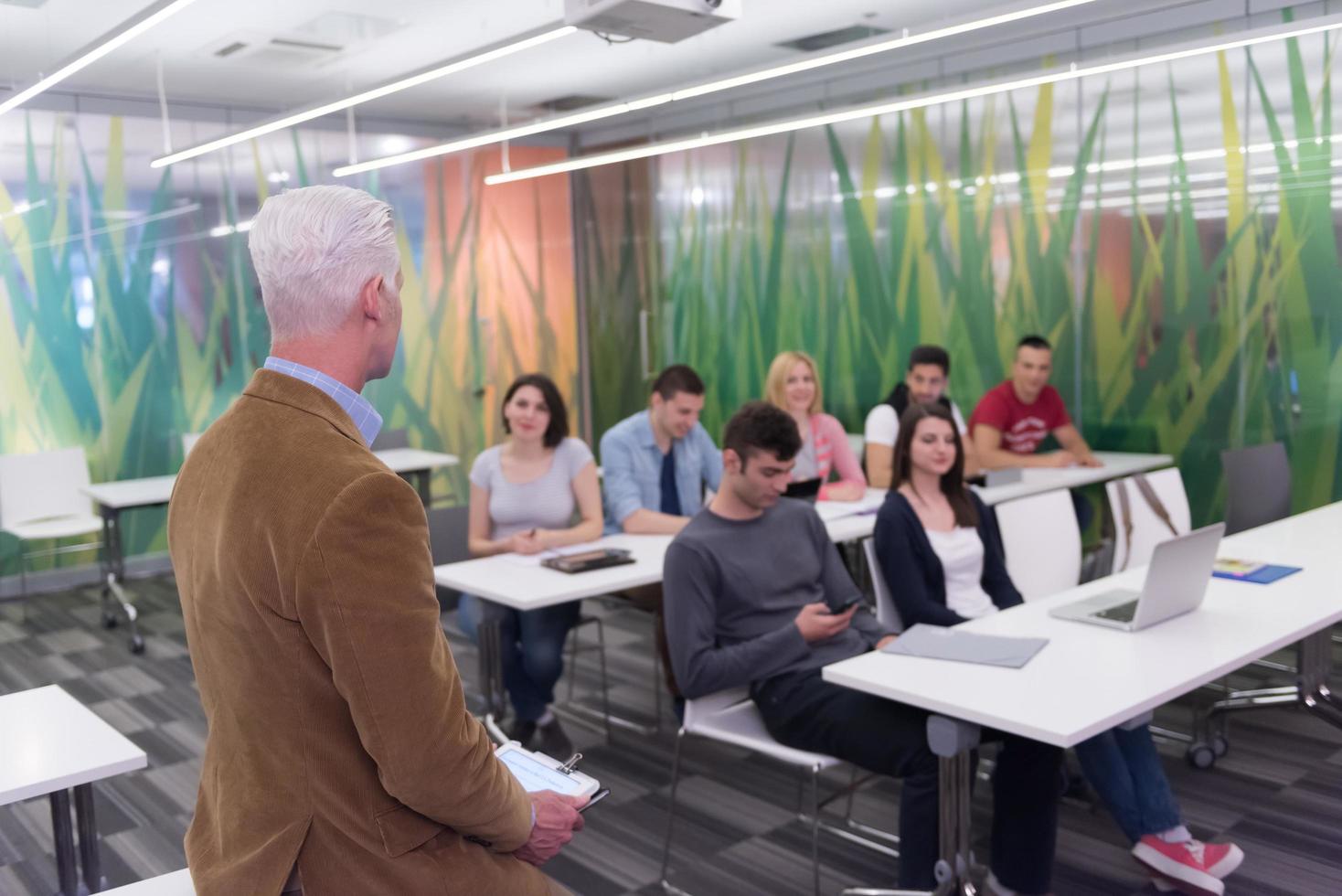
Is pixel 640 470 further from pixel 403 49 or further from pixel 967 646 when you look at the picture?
pixel 403 49

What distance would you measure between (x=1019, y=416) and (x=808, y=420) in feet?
4.12

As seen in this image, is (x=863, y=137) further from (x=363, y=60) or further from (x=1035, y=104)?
(x=363, y=60)

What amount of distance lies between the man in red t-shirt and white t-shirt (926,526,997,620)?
230 cm

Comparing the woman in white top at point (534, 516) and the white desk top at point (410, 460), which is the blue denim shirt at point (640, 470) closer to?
the woman in white top at point (534, 516)

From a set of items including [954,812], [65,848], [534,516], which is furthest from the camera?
[534,516]

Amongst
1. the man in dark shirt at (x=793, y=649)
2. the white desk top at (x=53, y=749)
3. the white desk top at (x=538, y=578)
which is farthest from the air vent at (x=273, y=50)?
the white desk top at (x=53, y=749)

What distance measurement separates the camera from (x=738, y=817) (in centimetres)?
362

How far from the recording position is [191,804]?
3.83 m

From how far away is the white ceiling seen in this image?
566 centimetres

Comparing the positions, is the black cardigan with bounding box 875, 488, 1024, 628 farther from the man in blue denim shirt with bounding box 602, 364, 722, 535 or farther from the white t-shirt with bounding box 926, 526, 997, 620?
the man in blue denim shirt with bounding box 602, 364, 722, 535

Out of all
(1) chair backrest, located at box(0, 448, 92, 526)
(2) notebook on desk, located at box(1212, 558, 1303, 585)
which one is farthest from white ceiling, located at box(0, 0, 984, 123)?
(2) notebook on desk, located at box(1212, 558, 1303, 585)

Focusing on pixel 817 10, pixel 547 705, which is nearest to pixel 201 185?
pixel 817 10

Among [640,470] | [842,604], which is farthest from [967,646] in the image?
[640,470]

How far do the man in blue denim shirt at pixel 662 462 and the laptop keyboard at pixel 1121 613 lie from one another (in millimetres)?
1809
